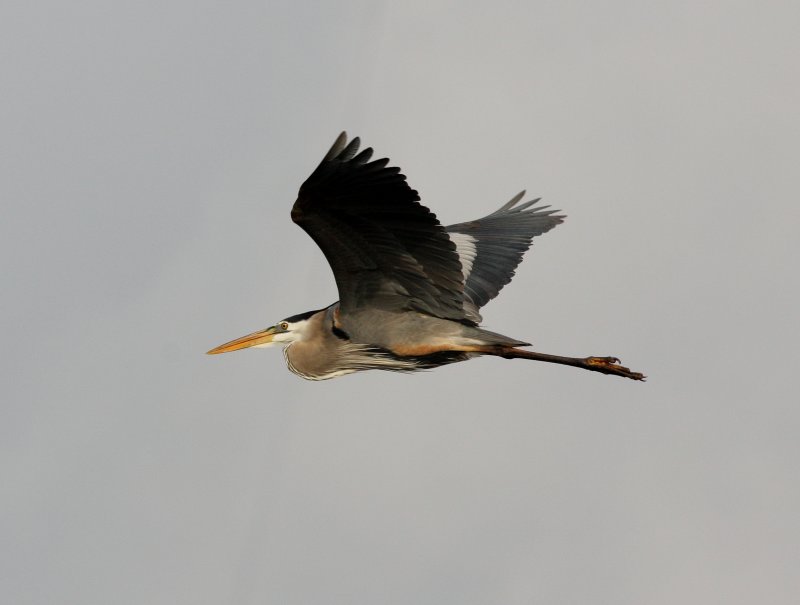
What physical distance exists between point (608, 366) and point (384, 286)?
6.56 ft

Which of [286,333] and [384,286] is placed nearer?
[384,286]

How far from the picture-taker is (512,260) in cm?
1273

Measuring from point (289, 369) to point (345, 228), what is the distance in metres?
2.26

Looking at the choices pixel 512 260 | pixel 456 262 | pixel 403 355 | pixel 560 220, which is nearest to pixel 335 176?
pixel 456 262

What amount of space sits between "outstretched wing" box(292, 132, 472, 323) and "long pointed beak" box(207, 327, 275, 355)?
4.88 ft

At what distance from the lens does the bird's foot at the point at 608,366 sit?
11039 millimetres

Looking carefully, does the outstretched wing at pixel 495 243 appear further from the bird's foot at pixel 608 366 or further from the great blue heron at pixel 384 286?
the bird's foot at pixel 608 366

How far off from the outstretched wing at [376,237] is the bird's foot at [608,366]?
114 centimetres

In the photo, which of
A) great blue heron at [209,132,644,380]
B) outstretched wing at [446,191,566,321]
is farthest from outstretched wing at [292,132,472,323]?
outstretched wing at [446,191,566,321]

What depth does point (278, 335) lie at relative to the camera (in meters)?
12.0

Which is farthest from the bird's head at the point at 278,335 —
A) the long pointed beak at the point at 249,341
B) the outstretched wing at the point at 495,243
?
the outstretched wing at the point at 495,243

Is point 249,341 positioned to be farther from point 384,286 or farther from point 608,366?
point 608,366

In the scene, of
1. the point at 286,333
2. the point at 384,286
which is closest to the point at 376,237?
the point at 384,286

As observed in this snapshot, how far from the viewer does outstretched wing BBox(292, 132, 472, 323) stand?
367 inches
